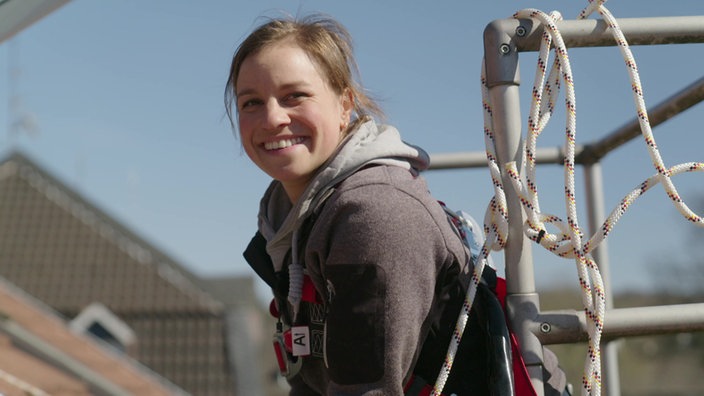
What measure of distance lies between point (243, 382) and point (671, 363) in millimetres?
26767

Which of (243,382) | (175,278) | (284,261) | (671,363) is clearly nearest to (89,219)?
(175,278)

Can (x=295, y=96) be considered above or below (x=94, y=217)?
below

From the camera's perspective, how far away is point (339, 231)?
4.92 ft

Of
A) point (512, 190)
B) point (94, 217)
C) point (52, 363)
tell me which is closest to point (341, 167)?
point (512, 190)

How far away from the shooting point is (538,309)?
1.40 meters

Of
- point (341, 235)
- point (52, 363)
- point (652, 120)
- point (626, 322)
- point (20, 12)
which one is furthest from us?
point (52, 363)

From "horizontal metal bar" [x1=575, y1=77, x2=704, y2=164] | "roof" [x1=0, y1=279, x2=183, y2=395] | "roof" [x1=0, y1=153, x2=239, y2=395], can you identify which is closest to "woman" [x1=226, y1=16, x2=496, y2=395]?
"horizontal metal bar" [x1=575, y1=77, x2=704, y2=164]

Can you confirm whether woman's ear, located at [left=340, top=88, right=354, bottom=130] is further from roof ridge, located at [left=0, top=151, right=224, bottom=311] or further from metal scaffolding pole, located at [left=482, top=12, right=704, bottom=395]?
roof ridge, located at [left=0, top=151, right=224, bottom=311]

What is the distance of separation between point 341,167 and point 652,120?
2.56 ft

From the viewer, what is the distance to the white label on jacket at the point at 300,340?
1659 mm

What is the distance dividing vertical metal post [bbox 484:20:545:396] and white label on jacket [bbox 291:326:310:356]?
40 centimetres

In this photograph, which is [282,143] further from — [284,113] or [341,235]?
[341,235]

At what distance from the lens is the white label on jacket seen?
1.66 metres

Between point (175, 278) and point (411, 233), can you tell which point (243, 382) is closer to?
point (175, 278)
